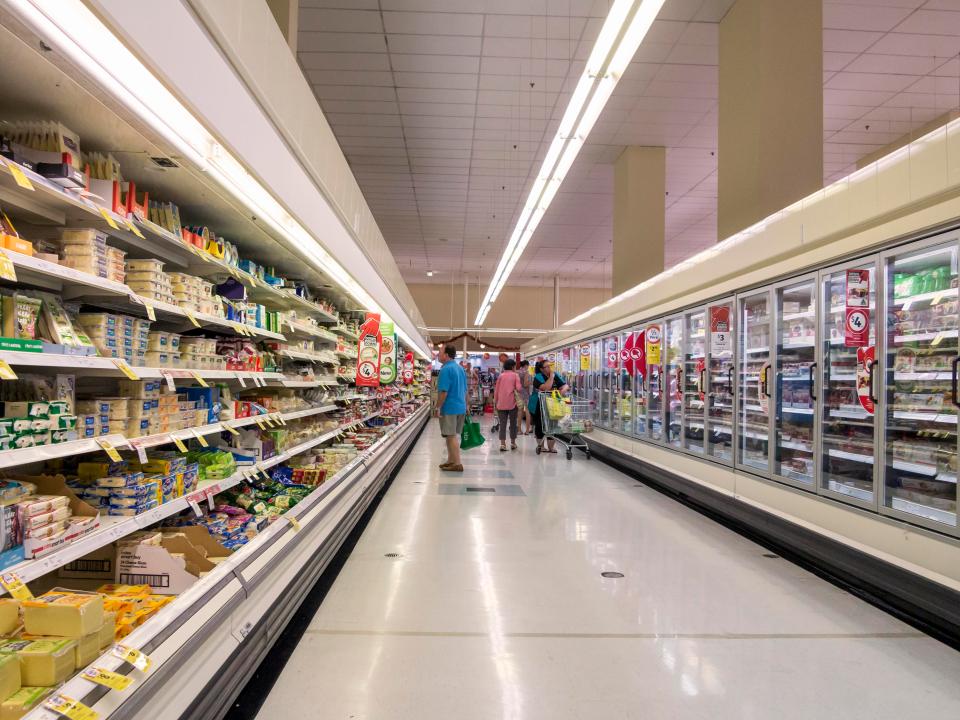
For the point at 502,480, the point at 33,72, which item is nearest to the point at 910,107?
the point at 502,480

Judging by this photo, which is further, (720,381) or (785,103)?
(720,381)

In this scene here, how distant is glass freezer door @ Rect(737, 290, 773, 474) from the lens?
18.0 ft

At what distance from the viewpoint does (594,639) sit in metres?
2.93

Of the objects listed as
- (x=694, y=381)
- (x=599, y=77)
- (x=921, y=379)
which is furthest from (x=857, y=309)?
(x=694, y=381)

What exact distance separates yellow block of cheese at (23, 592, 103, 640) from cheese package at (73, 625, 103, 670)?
0.02 m

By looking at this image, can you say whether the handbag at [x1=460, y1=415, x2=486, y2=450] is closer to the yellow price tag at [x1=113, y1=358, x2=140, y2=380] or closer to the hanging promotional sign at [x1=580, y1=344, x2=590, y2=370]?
the hanging promotional sign at [x1=580, y1=344, x2=590, y2=370]

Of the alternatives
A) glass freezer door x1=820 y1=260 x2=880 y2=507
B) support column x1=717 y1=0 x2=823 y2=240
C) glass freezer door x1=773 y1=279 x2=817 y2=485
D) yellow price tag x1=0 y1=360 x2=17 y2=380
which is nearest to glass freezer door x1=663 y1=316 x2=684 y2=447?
support column x1=717 y1=0 x2=823 y2=240

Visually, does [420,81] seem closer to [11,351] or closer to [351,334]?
[351,334]

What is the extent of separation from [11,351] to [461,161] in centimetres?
960

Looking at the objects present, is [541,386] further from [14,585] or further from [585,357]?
[14,585]

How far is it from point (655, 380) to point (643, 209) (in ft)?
10.0

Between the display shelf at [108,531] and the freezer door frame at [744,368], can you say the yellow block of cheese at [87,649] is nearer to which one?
Result: the display shelf at [108,531]

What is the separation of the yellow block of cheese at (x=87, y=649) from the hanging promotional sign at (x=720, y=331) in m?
5.50

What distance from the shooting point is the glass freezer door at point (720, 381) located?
19.5ft
